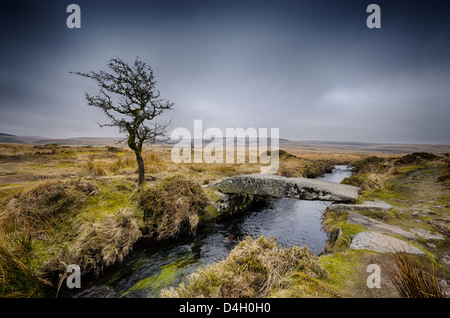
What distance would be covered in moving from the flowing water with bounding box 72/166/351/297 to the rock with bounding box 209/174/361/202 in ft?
4.94

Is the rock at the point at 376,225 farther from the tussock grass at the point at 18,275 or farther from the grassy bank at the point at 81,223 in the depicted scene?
the tussock grass at the point at 18,275

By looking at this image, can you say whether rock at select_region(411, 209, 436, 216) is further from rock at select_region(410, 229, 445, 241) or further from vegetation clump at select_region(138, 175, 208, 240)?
vegetation clump at select_region(138, 175, 208, 240)

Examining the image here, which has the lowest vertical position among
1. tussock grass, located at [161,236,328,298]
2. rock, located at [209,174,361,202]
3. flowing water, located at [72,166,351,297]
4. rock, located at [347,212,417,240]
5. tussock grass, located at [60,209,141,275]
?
flowing water, located at [72,166,351,297]

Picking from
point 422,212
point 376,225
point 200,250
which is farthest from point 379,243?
point 200,250

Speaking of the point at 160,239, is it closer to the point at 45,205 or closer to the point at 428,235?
the point at 45,205

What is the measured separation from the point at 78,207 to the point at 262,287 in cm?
645

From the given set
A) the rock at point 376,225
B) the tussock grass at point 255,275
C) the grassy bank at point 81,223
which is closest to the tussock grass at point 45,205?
the grassy bank at point 81,223

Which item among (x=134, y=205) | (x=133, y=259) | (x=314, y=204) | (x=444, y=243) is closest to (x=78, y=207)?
(x=134, y=205)

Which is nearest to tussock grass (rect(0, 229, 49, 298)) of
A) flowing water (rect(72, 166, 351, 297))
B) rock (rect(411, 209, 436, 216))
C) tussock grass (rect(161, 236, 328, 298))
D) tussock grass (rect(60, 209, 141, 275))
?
tussock grass (rect(60, 209, 141, 275))

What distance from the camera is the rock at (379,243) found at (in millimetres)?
3535

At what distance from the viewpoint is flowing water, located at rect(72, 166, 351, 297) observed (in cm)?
421

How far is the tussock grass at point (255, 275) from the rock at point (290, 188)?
4.23 metres

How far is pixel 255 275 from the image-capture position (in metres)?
2.84
